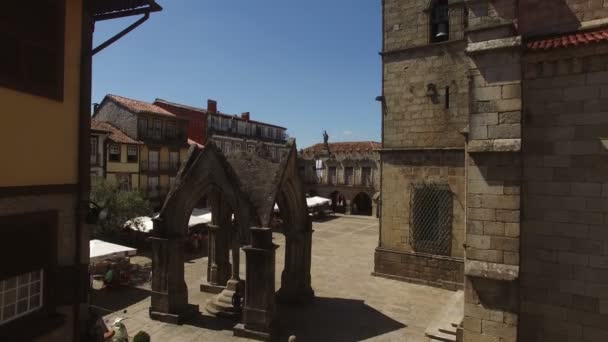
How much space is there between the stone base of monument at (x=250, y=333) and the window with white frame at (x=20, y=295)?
5.52 meters

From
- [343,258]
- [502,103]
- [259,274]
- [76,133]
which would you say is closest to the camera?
[76,133]

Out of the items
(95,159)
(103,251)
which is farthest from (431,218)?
(95,159)

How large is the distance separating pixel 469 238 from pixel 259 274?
5727 millimetres

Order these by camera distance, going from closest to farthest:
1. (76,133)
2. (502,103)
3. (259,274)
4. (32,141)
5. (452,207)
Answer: (32,141), (76,133), (502,103), (259,274), (452,207)

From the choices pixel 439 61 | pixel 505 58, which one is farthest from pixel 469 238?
pixel 439 61

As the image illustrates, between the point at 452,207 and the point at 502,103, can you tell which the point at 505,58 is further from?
the point at 452,207

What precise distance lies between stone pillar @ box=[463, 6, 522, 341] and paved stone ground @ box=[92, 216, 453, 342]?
415 centimetres

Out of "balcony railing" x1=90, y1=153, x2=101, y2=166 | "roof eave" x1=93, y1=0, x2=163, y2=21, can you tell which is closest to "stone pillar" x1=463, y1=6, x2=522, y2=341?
"roof eave" x1=93, y1=0, x2=163, y2=21

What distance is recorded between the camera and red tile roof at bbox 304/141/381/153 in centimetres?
4141

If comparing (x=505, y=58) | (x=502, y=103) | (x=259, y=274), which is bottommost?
(x=259, y=274)

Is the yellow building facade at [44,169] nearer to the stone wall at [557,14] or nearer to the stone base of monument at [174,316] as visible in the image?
the stone base of monument at [174,316]

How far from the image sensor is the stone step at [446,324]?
31.5 feet

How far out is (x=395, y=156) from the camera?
51.9 feet

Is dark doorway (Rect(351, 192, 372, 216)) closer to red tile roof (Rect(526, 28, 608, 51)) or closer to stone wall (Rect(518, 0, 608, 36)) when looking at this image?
stone wall (Rect(518, 0, 608, 36))
